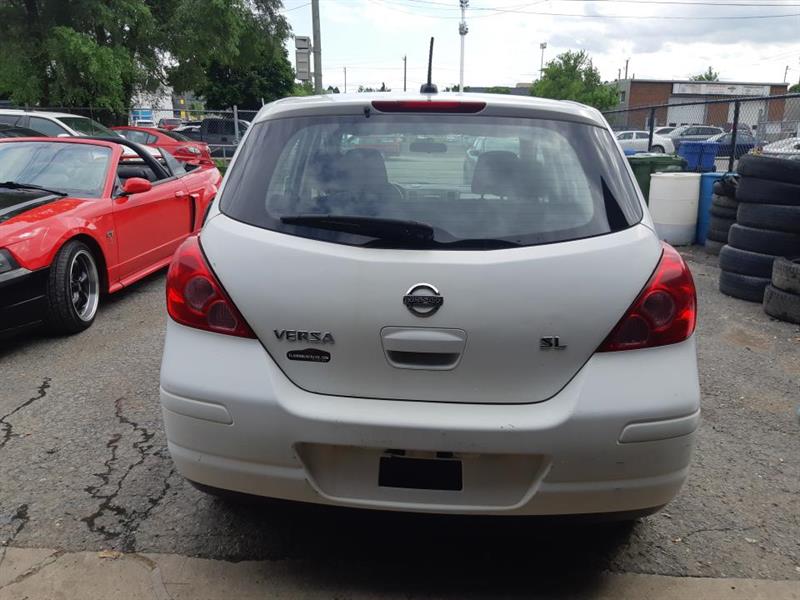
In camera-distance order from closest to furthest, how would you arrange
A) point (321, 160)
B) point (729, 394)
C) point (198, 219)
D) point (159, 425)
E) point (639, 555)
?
point (321, 160) → point (639, 555) → point (159, 425) → point (729, 394) → point (198, 219)

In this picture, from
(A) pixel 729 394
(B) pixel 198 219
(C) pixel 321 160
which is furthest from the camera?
(B) pixel 198 219

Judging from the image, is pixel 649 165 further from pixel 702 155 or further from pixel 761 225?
pixel 702 155

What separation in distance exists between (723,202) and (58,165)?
23.3 ft

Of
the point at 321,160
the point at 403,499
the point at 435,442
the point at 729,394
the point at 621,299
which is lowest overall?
the point at 729,394

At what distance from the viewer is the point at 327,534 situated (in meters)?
2.76

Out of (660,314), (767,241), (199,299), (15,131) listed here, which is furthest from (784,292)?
(15,131)

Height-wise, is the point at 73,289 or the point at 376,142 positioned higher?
the point at 376,142

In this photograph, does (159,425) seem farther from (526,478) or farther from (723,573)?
(723,573)

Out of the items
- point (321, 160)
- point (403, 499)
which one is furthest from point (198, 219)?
point (403, 499)

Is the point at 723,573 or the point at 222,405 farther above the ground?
the point at 222,405

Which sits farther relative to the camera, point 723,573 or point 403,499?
point 723,573

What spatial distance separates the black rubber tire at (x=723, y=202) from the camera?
320 inches

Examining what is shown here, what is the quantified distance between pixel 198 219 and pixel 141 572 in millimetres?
5526

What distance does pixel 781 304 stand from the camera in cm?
584
